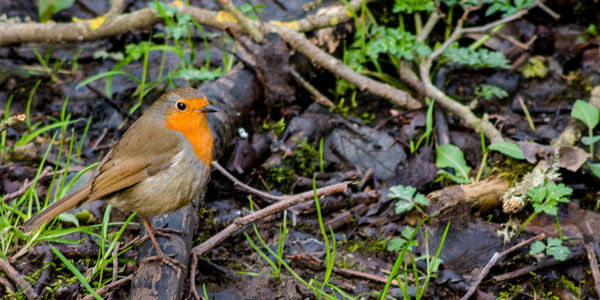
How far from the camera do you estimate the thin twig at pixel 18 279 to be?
2.93 metres

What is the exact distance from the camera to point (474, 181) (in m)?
3.91

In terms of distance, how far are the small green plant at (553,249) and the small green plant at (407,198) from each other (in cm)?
71

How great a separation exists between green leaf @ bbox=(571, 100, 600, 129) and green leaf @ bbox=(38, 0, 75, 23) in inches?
185

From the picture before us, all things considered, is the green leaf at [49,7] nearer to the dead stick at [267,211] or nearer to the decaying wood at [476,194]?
the dead stick at [267,211]

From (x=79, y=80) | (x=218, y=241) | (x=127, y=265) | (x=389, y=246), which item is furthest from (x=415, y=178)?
(x=79, y=80)

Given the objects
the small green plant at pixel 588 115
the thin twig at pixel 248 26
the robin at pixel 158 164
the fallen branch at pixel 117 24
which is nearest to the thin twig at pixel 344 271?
the robin at pixel 158 164

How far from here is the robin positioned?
121 inches

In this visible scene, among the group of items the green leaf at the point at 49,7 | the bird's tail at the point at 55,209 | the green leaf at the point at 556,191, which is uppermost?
the green leaf at the point at 49,7

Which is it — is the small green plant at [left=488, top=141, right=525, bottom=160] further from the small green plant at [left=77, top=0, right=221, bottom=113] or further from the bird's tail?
the bird's tail

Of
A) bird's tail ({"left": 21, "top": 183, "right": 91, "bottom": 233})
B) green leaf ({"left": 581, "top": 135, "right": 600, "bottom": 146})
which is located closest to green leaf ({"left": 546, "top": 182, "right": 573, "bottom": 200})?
green leaf ({"left": 581, "top": 135, "right": 600, "bottom": 146})

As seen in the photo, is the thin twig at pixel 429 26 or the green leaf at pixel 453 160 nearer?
the green leaf at pixel 453 160

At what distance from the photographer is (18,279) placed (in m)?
2.99

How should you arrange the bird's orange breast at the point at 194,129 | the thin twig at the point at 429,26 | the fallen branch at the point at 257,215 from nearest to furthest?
the fallen branch at the point at 257,215, the bird's orange breast at the point at 194,129, the thin twig at the point at 429,26

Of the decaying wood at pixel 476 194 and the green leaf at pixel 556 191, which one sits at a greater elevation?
the green leaf at pixel 556 191
